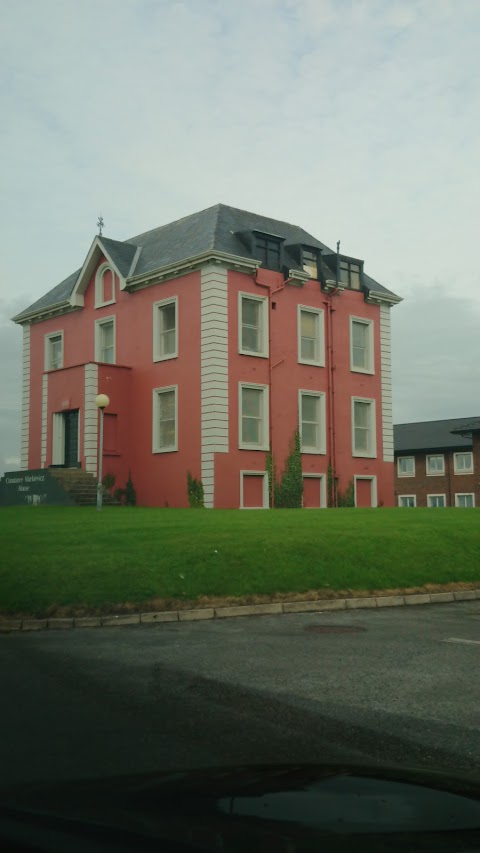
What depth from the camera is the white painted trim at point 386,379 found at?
128 ft

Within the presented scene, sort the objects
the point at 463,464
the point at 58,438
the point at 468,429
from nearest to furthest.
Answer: the point at 58,438, the point at 468,429, the point at 463,464

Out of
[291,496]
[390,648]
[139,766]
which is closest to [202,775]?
[139,766]

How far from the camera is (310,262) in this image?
37.1 metres

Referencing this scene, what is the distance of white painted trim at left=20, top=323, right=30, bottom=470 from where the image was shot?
129 feet

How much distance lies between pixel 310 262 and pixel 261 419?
7926 mm

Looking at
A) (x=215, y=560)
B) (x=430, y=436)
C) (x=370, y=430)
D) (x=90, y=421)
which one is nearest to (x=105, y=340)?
(x=90, y=421)

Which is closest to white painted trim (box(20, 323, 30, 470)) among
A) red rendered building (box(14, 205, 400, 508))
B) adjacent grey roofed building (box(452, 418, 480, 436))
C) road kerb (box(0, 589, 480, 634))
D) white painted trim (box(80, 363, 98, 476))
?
red rendered building (box(14, 205, 400, 508))

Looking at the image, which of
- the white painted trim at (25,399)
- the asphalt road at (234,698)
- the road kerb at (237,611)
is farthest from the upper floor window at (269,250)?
the asphalt road at (234,698)

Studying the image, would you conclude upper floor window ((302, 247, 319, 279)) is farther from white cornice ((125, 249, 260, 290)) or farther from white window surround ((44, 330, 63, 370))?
white window surround ((44, 330, 63, 370))

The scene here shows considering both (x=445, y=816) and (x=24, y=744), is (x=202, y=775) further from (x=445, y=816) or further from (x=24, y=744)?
(x=24, y=744)

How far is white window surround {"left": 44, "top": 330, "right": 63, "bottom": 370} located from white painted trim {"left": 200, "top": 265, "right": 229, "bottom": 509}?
10178 mm

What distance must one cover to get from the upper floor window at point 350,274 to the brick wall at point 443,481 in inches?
1093

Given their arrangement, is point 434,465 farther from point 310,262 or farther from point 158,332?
point 158,332

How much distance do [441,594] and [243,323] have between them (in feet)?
69.9
